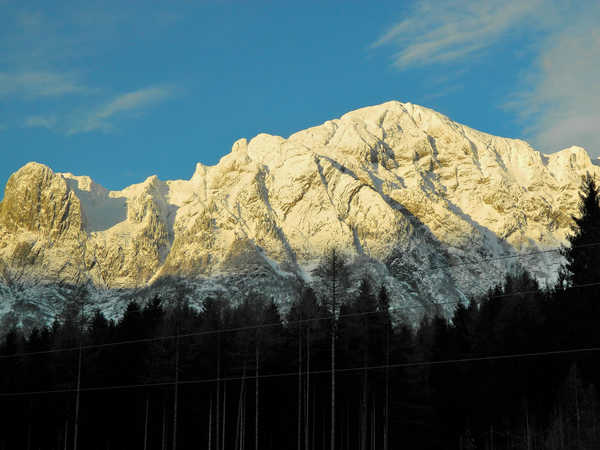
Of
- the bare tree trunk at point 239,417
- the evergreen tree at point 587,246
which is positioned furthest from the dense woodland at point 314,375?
the bare tree trunk at point 239,417

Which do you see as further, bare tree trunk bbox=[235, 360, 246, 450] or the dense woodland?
bare tree trunk bbox=[235, 360, 246, 450]

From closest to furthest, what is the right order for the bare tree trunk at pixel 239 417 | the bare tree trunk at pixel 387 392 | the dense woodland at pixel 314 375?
the dense woodland at pixel 314 375
the bare tree trunk at pixel 387 392
the bare tree trunk at pixel 239 417

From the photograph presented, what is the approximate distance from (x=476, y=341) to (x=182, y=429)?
2713 cm

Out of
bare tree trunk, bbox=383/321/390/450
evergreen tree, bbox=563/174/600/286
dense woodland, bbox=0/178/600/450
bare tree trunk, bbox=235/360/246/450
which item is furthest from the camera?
bare tree trunk, bbox=235/360/246/450

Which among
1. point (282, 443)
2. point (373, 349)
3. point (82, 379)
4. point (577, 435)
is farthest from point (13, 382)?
point (577, 435)

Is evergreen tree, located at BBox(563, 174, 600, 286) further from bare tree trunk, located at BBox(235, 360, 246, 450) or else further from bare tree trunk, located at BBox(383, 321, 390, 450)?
bare tree trunk, located at BBox(235, 360, 246, 450)

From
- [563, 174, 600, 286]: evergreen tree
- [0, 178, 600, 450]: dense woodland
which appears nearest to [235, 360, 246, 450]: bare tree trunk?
[0, 178, 600, 450]: dense woodland

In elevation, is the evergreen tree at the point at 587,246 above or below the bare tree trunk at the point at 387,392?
above

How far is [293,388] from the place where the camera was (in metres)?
75.2

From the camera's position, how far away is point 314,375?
7406 cm

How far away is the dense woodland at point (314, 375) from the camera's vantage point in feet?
218

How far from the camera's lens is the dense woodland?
66.4 metres

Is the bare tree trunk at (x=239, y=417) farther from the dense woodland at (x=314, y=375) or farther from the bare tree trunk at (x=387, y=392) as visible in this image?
the bare tree trunk at (x=387, y=392)

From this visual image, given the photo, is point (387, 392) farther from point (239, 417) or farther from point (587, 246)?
point (587, 246)
